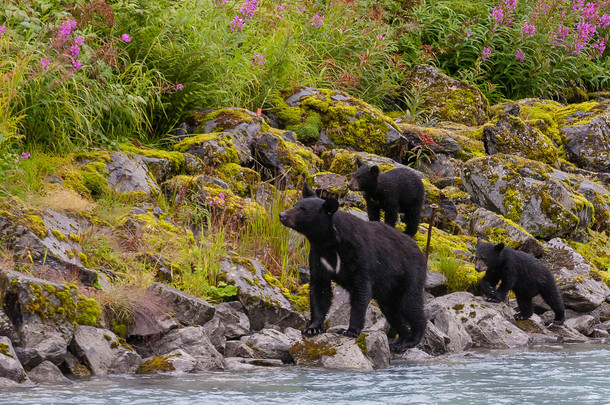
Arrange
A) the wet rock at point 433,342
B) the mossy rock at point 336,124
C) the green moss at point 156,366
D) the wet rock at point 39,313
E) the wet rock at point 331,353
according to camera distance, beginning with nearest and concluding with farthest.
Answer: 1. the wet rock at point 39,313
2. the green moss at point 156,366
3. the wet rock at point 331,353
4. the wet rock at point 433,342
5. the mossy rock at point 336,124

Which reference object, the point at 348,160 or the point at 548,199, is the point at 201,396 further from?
the point at 548,199

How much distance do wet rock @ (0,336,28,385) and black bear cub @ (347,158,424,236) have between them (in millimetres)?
4470

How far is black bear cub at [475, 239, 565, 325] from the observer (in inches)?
371

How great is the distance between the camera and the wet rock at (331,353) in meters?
6.84

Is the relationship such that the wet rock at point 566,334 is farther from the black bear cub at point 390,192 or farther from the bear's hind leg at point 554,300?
the black bear cub at point 390,192

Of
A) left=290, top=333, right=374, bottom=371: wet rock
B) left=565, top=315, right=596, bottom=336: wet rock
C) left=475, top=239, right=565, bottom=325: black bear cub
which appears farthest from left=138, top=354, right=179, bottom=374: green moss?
left=565, top=315, right=596, bottom=336: wet rock

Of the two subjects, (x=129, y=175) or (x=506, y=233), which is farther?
(x=506, y=233)

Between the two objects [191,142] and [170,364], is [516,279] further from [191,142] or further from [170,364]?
[170,364]

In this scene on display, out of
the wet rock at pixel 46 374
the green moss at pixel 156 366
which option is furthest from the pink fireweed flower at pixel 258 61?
the wet rock at pixel 46 374

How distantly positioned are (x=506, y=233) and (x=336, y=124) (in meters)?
3.07

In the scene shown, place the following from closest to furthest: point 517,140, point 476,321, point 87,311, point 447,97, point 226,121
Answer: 1. point 87,311
2. point 476,321
3. point 226,121
4. point 517,140
5. point 447,97

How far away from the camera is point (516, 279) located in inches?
374

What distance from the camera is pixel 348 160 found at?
11.3 metres

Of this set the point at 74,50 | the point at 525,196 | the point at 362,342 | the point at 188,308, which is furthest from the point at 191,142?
the point at 525,196
